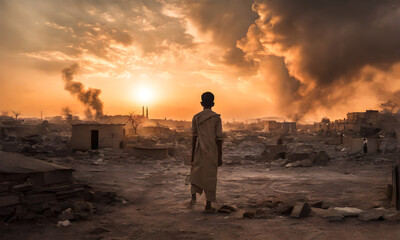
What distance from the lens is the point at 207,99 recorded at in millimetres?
4949

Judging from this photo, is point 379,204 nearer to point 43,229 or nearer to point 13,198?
point 43,229

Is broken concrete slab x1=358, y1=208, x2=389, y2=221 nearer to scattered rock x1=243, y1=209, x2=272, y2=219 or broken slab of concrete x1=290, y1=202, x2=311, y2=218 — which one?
broken slab of concrete x1=290, y1=202, x2=311, y2=218

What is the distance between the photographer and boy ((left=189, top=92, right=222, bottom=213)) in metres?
4.64

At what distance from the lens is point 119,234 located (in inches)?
136

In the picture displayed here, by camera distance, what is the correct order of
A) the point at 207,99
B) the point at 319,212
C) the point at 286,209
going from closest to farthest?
the point at 319,212 → the point at 286,209 → the point at 207,99

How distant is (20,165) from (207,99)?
3.23m

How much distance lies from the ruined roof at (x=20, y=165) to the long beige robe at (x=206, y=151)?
2.37 metres

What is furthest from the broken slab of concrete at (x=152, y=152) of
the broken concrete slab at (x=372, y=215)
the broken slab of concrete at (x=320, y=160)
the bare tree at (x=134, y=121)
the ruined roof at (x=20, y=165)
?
the bare tree at (x=134, y=121)

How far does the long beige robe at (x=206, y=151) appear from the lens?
15.3 ft

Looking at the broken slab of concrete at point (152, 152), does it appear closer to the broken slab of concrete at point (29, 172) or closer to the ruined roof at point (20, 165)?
the broken slab of concrete at point (29, 172)

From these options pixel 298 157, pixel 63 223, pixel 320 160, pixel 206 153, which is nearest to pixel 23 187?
pixel 63 223

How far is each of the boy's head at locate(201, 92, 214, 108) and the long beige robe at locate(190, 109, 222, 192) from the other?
0.53ft

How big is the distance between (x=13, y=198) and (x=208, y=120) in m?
3.15

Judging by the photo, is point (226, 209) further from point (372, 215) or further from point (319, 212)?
point (372, 215)
